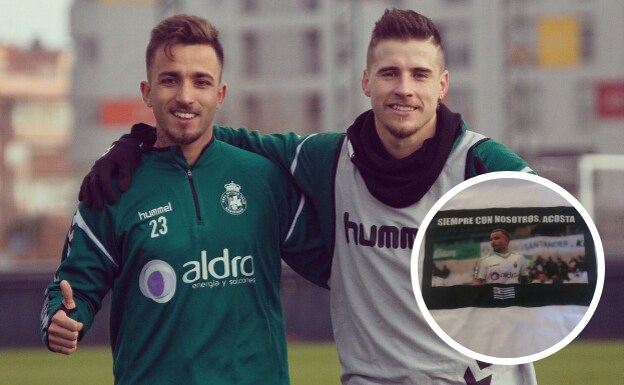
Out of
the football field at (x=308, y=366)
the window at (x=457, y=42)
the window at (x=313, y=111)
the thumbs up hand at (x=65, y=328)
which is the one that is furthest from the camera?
the window at (x=457, y=42)

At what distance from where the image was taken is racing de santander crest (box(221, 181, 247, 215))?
5.16 meters

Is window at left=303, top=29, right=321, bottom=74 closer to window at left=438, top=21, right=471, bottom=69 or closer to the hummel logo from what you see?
window at left=438, top=21, right=471, bottom=69

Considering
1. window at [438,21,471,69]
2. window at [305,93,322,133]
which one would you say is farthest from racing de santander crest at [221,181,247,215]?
window at [438,21,471,69]

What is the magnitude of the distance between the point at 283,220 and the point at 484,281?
0.94m

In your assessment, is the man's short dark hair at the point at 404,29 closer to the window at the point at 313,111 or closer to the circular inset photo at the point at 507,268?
the circular inset photo at the point at 507,268

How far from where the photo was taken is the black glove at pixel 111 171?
5125mm

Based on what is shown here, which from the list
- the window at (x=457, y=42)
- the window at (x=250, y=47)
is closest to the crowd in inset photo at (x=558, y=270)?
the window at (x=457, y=42)

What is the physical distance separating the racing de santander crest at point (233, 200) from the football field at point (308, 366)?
798cm

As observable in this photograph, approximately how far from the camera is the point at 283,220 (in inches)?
209

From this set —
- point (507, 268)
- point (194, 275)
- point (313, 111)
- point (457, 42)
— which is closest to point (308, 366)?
point (194, 275)

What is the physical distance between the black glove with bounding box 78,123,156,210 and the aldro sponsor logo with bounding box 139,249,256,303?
12.9 inches

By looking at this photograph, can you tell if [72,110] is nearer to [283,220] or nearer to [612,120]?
[612,120]

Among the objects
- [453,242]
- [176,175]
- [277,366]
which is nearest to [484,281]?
[453,242]

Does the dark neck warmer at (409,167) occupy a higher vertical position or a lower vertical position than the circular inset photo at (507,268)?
higher
